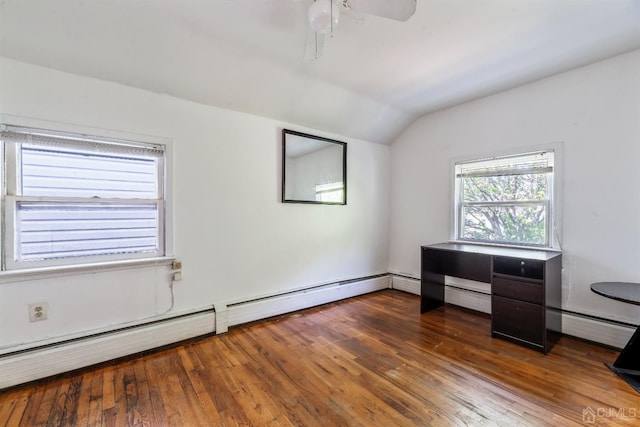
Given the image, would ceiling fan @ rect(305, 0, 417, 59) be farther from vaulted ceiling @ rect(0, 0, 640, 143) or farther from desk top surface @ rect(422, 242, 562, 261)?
desk top surface @ rect(422, 242, 562, 261)

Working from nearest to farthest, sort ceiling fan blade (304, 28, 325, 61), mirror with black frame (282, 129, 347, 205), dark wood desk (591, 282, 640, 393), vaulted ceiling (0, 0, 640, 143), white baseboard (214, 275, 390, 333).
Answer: vaulted ceiling (0, 0, 640, 143) → dark wood desk (591, 282, 640, 393) → ceiling fan blade (304, 28, 325, 61) → white baseboard (214, 275, 390, 333) → mirror with black frame (282, 129, 347, 205)

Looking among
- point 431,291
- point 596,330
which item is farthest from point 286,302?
point 596,330

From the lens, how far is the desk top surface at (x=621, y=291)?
70.4 inches

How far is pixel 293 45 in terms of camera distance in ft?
6.97

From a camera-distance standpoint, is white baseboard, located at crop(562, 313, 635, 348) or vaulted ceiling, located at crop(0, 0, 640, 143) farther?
white baseboard, located at crop(562, 313, 635, 348)

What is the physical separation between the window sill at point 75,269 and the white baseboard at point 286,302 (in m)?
0.69

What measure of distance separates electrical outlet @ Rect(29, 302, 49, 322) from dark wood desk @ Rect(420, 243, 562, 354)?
11.3 feet

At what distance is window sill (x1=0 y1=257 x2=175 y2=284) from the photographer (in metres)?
1.81

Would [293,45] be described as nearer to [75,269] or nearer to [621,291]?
[75,269]

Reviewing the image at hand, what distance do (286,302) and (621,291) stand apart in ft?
9.11

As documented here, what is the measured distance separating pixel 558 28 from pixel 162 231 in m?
3.42

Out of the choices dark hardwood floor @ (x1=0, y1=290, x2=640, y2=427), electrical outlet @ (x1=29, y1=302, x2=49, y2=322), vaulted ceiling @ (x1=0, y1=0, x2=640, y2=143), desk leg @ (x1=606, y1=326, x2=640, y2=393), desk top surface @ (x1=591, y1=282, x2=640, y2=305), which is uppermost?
vaulted ceiling @ (x1=0, y1=0, x2=640, y2=143)

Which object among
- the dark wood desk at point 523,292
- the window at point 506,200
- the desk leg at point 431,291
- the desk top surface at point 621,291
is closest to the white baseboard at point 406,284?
the desk leg at point 431,291

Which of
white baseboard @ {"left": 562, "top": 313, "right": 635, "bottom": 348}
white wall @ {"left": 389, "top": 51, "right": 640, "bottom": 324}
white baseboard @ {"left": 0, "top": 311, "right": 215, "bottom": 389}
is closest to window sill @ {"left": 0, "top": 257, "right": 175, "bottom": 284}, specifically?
white baseboard @ {"left": 0, "top": 311, "right": 215, "bottom": 389}
